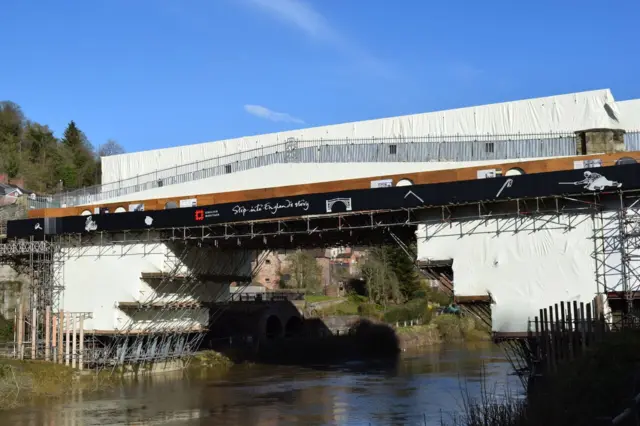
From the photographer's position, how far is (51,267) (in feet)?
146

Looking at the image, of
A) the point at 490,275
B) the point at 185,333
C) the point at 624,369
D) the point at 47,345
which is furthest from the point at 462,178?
the point at 47,345

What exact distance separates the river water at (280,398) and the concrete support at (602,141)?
10914 mm

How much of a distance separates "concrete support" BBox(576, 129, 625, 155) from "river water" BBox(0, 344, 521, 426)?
10914 millimetres

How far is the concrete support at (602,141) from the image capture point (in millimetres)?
33500

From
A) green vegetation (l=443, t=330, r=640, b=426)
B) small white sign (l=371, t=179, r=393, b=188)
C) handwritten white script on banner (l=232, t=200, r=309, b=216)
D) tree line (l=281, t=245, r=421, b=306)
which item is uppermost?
small white sign (l=371, t=179, r=393, b=188)

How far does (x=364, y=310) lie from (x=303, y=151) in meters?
37.1

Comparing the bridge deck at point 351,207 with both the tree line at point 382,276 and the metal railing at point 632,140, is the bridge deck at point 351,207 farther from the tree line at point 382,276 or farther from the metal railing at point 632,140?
the tree line at point 382,276

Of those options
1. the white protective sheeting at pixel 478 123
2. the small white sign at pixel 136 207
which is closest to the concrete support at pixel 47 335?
the small white sign at pixel 136 207

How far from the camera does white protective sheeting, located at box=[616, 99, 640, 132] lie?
3575 centimetres

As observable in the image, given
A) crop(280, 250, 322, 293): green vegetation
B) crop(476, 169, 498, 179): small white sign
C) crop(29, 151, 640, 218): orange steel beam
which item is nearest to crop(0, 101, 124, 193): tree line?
crop(280, 250, 322, 293): green vegetation

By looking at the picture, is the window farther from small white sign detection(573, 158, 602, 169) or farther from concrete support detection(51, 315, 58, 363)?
concrete support detection(51, 315, 58, 363)

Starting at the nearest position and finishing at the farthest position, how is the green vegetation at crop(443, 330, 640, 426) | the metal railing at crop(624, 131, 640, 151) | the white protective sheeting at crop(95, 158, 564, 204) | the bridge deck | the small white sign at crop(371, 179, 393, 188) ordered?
the green vegetation at crop(443, 330, 640, 426), the bridge deck, the metal railing at crop(624, 131, 640, 151), the small white sign at crop(371, 179, 393, 188), the white protective sheeting at crop(95, 158, 564, 204)

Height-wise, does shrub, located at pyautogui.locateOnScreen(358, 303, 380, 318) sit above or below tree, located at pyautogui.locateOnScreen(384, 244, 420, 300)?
below

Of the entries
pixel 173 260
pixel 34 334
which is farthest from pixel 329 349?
pixel 34 334
